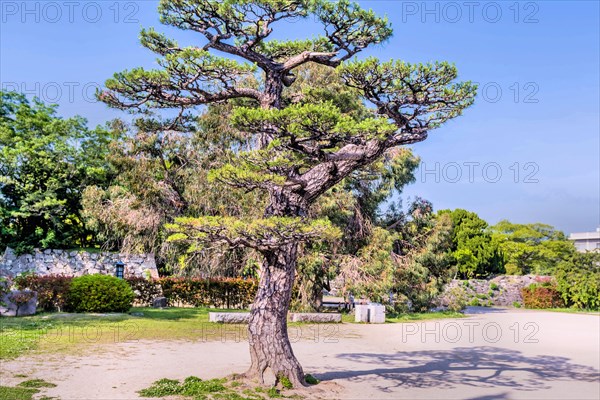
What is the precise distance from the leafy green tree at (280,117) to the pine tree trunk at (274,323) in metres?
0.01

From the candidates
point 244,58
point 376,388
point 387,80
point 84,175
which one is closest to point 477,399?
point 376,388

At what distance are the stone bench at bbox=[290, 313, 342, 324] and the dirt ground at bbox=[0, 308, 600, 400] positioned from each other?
156 centimetres

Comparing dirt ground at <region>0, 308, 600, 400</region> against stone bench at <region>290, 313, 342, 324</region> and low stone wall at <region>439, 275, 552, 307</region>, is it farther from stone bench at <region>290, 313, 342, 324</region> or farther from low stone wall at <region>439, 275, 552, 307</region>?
low stone wall at <region>439, 275, 552, 307</region>

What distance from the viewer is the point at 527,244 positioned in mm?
40875

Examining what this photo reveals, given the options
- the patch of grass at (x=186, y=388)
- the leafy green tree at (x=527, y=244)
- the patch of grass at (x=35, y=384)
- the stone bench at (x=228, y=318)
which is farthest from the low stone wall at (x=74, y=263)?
the leafy green tree at (x=527, y=244)

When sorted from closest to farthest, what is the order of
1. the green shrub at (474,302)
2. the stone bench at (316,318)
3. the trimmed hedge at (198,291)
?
the stone bench at (316,318) → the trimmed hedge at (198,291) → the green shrub at (474,302)

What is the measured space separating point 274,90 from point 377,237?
11.6 m

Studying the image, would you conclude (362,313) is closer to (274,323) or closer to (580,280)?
(274,323)

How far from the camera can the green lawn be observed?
989 cm

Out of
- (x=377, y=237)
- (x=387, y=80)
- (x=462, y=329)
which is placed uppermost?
(x=387, y=80)

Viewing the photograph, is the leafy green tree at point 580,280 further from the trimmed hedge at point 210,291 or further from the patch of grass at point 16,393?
the patch of grass at point 16,393

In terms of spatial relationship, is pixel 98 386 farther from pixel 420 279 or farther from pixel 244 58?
pixel 420 279

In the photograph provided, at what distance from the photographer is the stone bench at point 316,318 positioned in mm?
15914

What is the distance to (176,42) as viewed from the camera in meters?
7.75
